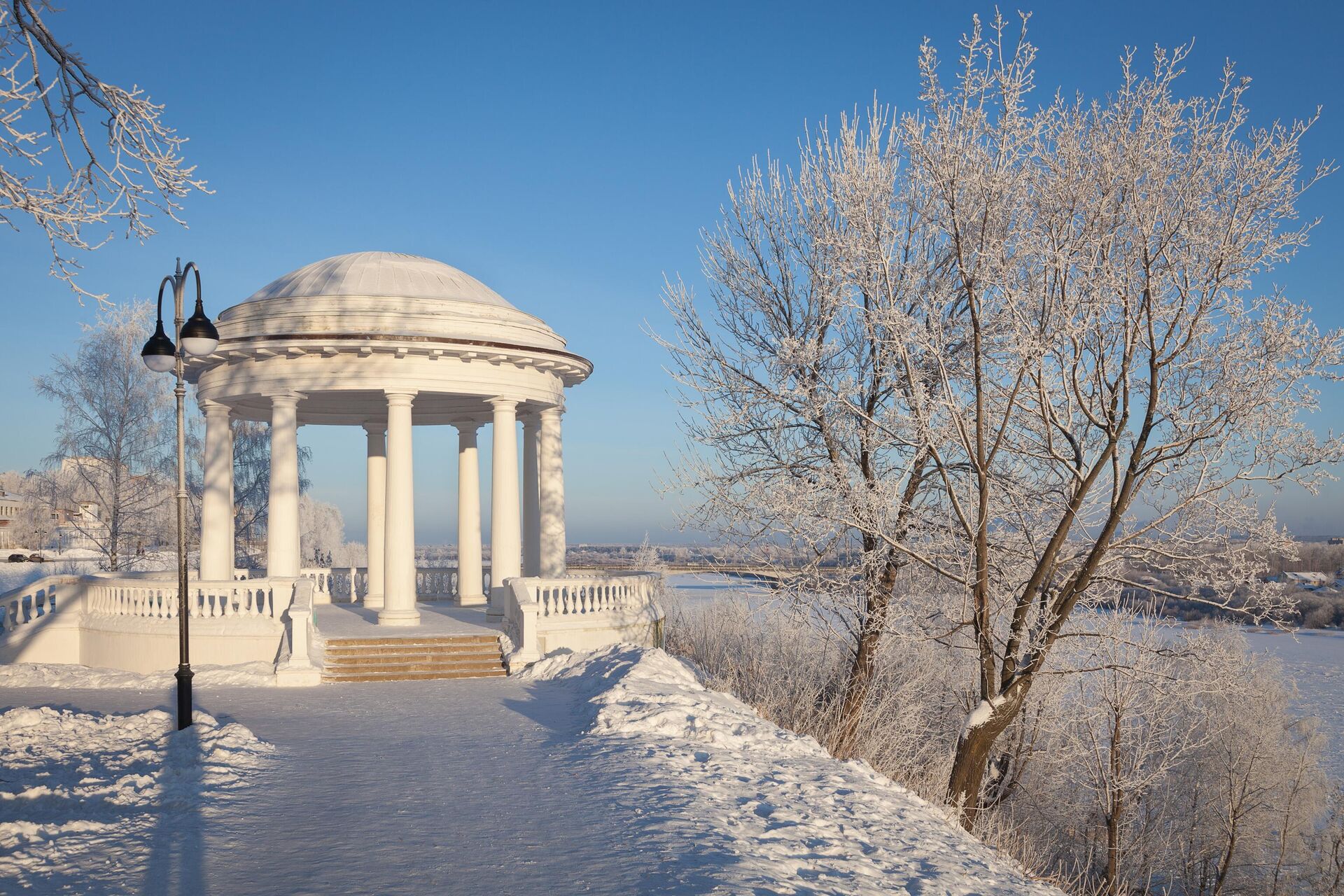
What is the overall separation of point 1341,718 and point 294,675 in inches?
1436

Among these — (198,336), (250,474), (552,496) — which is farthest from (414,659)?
(250,474)

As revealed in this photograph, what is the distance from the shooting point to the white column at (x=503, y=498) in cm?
1961

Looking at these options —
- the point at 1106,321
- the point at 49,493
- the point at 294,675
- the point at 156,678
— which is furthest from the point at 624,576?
the point at 49,493

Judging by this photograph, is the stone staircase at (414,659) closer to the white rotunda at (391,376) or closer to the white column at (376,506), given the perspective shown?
the white rotunda at (391,376)

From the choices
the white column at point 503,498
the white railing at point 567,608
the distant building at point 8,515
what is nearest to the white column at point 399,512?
the white column at point 503,498

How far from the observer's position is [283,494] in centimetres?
1842

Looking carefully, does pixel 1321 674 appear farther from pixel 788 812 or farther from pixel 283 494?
pixel 283 494

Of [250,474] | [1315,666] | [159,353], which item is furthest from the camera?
[1315,666]

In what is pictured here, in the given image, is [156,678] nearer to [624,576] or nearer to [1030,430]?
[624,576]

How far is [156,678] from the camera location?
614 inches

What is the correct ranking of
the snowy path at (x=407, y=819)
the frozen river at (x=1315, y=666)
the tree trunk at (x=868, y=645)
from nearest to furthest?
the snowy path at (x=407, y=819), the tree trunk at (x=868, y=645), the frozen river at (x=1315, y=666)

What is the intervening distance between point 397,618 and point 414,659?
97.8 inches

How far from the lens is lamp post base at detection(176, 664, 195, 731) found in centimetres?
1059

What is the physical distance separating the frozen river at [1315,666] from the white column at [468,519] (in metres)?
6.17
